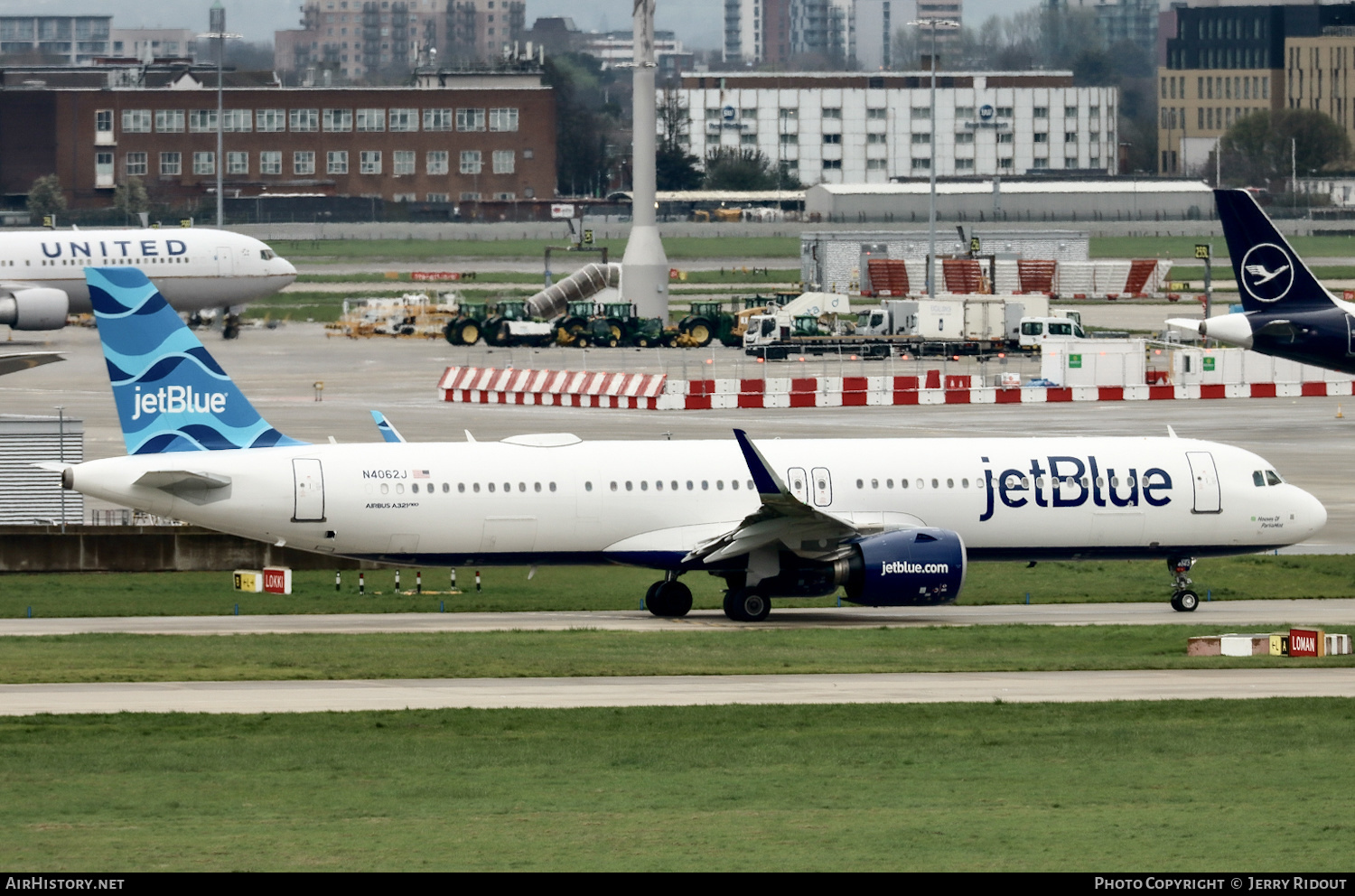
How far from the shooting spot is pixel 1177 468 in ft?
134

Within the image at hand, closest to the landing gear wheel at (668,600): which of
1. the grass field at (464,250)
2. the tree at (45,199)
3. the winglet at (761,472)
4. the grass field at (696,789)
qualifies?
the winglet at (761,472)

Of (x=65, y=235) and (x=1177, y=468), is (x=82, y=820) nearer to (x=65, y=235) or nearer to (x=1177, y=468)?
(x=1177, y=468)

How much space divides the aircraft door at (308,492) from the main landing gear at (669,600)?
656 centimetres

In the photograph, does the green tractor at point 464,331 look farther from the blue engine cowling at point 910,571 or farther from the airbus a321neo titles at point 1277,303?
the blue engine cowling at point 910,571

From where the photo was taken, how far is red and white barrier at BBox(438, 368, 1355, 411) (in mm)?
77875

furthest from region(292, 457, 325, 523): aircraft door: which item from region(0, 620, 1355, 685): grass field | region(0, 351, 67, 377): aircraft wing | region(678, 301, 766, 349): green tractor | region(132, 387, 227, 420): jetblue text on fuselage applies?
region(678, 301, 766, 349): green tractor

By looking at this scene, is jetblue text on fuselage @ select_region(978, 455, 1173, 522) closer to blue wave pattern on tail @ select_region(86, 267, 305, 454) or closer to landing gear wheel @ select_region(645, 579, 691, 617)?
landing gear wheel @ select_region(645, 579, 691, 617)

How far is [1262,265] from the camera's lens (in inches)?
2486

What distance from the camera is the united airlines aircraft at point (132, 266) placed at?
100750 millimetres

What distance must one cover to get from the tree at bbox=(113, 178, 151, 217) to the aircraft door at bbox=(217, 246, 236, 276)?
82.8 metres

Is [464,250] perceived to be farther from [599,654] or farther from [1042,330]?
[599,654]

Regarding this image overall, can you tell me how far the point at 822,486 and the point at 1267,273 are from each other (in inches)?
1145

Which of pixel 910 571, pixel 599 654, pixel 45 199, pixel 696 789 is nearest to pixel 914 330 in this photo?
pixel 910 571

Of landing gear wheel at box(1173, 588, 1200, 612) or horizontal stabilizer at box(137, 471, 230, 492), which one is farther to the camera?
landing gear wheel at box(1173, 588, 1200, 612)
